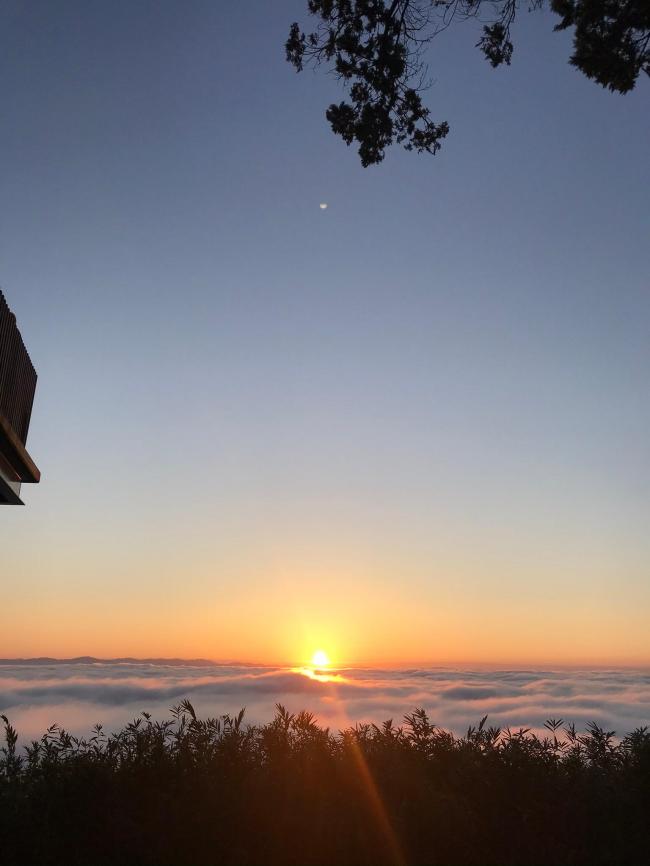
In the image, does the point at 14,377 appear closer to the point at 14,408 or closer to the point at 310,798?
the point at 14,408

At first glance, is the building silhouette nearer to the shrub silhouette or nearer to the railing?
the railing

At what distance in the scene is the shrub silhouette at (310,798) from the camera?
835 cm

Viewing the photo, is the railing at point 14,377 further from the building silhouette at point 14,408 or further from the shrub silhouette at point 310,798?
the shrub silhouette at point 310,798

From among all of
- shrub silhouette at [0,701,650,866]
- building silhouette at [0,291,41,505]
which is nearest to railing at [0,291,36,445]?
building silhouette at [0,291,41,505]

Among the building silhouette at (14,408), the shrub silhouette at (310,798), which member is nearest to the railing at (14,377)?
the building silhouette at (14,408)

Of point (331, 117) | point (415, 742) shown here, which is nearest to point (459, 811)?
point (415, 742)

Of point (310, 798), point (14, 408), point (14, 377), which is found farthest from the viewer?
point (14, 408)

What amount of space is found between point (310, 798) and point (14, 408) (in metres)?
12.9

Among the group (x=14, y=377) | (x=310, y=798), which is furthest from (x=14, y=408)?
(x=310, y=798)

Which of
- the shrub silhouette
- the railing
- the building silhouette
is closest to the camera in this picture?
the shrub silhouette

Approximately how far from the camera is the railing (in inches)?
645

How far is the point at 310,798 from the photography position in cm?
909

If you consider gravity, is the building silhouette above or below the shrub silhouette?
above

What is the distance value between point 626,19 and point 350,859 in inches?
574
